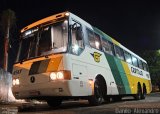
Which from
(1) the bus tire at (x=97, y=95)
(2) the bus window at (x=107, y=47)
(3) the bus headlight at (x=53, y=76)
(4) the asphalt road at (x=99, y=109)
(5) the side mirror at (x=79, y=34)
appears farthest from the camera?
(2) the bus window at (x=107, y=47)

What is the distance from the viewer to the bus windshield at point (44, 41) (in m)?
9.94

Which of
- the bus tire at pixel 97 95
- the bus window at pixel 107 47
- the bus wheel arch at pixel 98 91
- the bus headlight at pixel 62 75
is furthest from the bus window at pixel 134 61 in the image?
the bus headlight at pixel 62 75

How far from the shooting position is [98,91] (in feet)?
37.9

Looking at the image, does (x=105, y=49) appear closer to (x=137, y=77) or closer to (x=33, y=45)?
(x=33, y=45)

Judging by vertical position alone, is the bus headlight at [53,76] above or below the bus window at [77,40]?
below

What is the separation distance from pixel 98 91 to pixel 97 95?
176 mm

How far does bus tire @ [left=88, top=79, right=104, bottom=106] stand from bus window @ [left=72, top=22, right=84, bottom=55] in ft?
5.84

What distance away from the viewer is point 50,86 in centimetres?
952

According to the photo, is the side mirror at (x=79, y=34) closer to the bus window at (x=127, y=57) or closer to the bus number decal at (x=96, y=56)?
the bus number decal at (x=96, y=56)

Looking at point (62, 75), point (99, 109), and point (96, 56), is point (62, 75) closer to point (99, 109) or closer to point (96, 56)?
point (99, 109)

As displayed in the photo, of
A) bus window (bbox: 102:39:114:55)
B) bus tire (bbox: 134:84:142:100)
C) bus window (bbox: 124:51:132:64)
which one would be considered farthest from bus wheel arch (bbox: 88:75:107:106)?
bus tire (bbox: 134:84:142:100)

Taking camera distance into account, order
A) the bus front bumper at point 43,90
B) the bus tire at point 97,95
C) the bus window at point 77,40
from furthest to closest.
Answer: the bus tire at point 97,95 < the bus window at point 77,40 < the bus front bumper at point 43,90

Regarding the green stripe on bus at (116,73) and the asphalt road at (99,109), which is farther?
the green stripe on bus at (116,73)

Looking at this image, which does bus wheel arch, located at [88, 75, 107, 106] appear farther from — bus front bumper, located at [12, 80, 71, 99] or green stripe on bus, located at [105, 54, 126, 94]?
bus front bumper, located at [12, 80, 71, 99]
